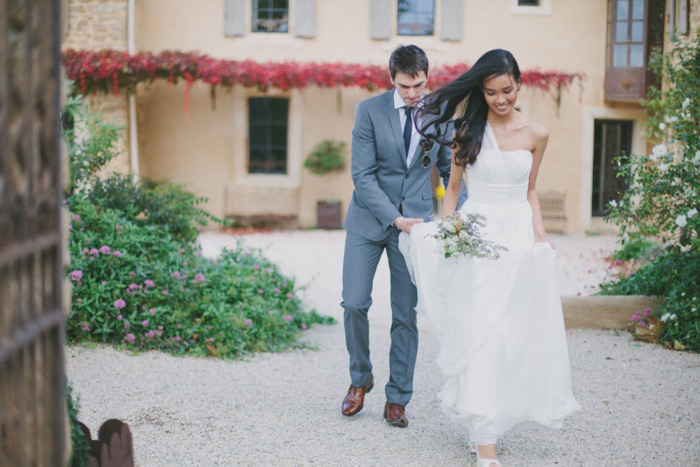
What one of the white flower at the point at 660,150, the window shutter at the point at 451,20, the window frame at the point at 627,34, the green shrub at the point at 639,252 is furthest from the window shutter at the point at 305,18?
the white flower at the point at 660,150

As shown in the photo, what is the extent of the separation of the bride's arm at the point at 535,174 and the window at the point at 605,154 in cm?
1196

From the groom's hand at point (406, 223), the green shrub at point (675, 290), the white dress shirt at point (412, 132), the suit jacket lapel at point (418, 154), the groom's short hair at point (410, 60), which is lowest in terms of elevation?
the green shrub at point (675, 290)

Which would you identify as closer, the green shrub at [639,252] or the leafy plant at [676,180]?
the leafy plant at [676,180]

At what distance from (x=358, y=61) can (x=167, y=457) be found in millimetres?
11878

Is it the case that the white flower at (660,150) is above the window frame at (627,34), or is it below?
below

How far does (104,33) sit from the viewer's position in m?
13.7

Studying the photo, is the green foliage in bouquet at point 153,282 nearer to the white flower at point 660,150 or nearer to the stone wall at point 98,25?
the white flower at point 660,150

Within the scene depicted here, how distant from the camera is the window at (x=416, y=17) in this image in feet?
48.9

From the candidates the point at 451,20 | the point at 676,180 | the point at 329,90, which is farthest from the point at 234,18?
the point at 676,180

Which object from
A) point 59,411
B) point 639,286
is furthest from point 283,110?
point 59,411

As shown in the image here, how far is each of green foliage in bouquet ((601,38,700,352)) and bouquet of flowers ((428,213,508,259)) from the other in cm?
274

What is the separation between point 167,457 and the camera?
3605 millimetres

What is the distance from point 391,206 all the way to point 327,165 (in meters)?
10.6

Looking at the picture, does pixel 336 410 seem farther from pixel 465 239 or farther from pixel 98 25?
pixel 98 25
